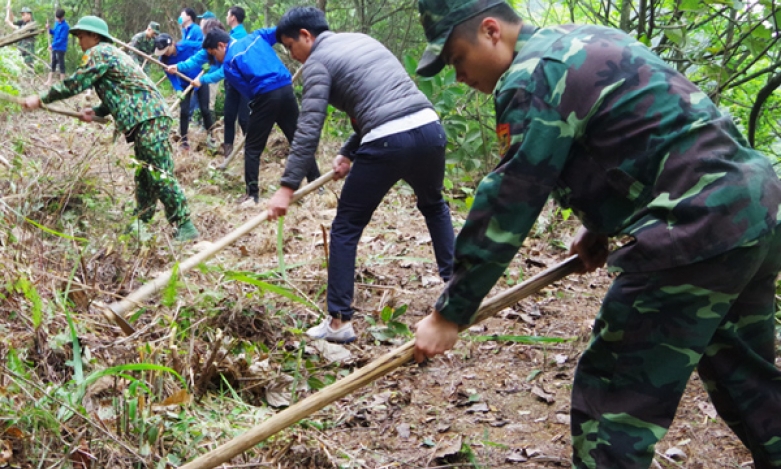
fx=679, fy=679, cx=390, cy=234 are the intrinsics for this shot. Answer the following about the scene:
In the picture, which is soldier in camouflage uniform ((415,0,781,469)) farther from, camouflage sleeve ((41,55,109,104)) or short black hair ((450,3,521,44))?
camouflage sleeve ((41,55,109,104))

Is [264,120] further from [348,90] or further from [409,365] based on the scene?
[409,365]

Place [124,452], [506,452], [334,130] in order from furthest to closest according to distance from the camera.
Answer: [334,130] < [506,452] < [124,452]

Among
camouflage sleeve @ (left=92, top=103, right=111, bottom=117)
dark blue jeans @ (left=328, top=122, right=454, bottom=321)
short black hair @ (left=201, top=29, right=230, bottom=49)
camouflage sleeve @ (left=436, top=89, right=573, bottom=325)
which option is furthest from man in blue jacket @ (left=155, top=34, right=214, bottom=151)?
camouflage sleeve @ (left=436, top=89, right=573, bottom=325)

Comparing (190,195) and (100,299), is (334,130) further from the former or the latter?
(100,299)

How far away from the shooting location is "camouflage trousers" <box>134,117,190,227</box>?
5457 millimetres

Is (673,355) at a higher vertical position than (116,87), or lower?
higher

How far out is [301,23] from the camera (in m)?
3.99

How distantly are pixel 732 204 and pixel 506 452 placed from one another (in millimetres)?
1471

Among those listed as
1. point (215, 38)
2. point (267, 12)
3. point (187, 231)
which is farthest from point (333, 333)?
point (267, 12)

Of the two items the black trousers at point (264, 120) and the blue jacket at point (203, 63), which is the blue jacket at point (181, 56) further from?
the black trousers at point (264, 120)

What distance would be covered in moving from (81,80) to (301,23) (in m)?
2.17

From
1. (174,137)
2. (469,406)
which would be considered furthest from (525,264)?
(174,137)

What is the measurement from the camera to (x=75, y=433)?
2195 mm

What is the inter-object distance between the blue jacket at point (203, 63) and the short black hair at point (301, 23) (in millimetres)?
4398
